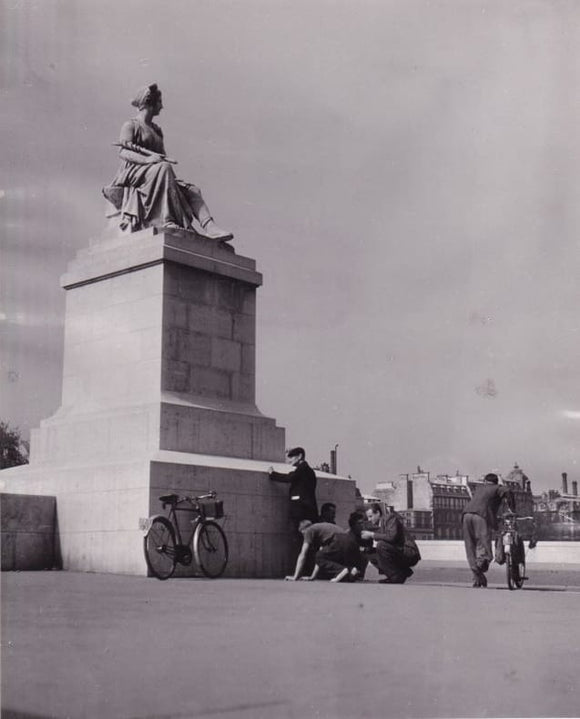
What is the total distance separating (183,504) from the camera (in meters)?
13.0

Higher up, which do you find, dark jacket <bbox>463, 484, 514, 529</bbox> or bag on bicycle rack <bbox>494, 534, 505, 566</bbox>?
dark jacket <bbox>463, 484, 514, 529</bbox>

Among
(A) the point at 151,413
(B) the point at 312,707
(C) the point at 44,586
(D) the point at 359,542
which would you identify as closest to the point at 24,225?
(C) the point at 44,586

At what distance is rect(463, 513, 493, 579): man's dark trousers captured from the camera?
41.8 feet

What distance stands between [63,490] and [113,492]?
4.07 ft

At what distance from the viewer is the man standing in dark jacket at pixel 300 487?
13805 millimetres

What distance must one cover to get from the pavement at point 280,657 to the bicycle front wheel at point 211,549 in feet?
10.1

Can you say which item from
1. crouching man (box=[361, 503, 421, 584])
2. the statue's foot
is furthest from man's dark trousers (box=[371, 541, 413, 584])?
the statue's foot

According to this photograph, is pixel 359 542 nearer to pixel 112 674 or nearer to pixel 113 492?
pixel 113 492

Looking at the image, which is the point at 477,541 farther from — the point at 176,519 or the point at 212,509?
the point at 176,519

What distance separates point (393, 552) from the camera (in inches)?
515

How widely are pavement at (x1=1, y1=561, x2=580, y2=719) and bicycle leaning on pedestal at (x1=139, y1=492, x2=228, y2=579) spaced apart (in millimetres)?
2816

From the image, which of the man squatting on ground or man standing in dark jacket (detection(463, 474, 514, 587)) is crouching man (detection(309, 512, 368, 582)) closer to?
the man squatting on ground

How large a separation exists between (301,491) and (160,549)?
252 centimetres

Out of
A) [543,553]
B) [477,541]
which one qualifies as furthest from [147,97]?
[543,553]
